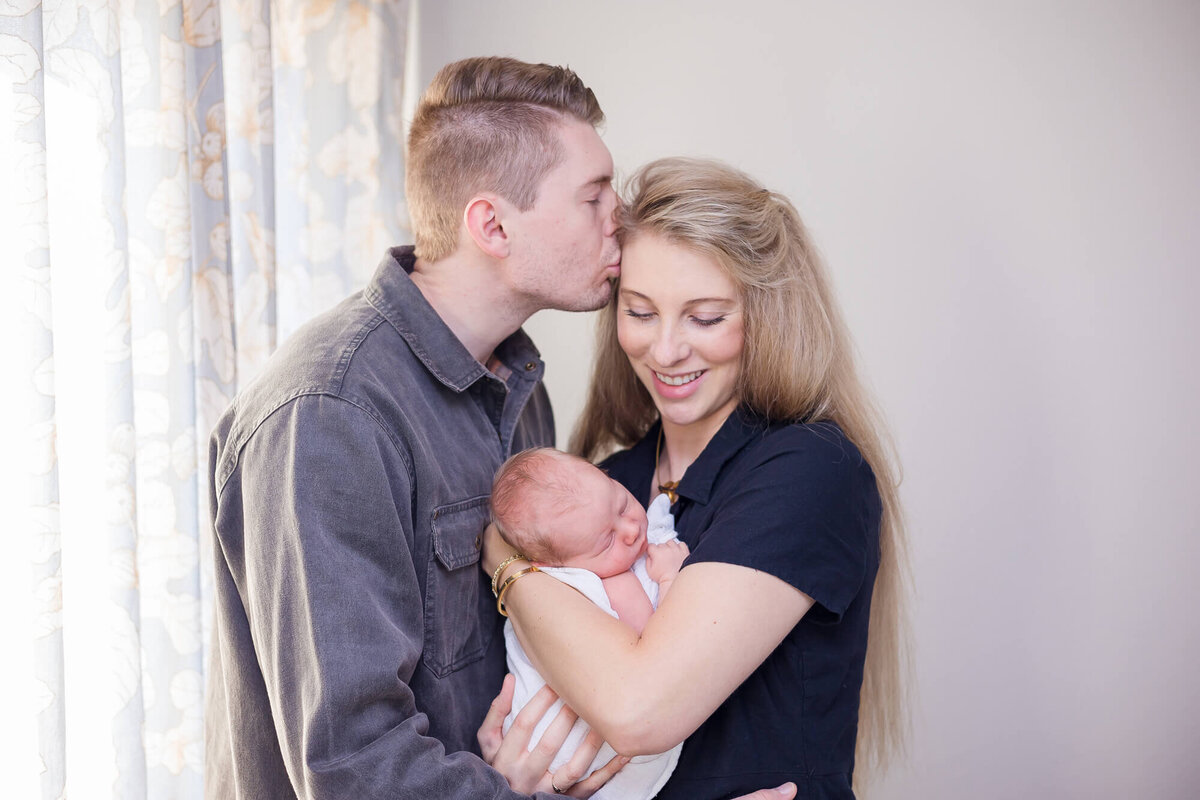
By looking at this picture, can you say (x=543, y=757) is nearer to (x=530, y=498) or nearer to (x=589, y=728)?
(x=589, y=728)

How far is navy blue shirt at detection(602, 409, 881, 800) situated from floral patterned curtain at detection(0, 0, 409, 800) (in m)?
1.19

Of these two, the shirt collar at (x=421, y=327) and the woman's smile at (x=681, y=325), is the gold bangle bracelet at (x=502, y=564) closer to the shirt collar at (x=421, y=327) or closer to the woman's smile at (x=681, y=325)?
the shirt collar at (x=421, y=327)

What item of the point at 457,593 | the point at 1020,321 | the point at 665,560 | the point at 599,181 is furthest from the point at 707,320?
the point at 1020,321

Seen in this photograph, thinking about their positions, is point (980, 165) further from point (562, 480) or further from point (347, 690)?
point (347, 690)

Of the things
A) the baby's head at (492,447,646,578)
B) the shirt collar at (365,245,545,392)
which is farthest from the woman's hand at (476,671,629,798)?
the shirt collar at (365,245,545,392)

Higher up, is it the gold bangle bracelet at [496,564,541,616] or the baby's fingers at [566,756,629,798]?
the gold bangle bracelet at [496,564,541,616]

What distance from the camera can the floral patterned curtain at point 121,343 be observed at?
5.74 feet

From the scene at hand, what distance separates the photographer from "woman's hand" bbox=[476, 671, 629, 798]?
4.98ft

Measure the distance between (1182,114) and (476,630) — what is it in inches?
76.4

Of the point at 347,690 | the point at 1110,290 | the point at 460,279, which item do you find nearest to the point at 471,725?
the point at 347,690

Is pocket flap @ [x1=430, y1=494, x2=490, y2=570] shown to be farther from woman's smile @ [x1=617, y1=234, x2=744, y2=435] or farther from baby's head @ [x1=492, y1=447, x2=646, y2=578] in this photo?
woman's smile @ [x1=617, y1=234, x2=744, y2=435]

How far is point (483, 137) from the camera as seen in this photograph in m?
1.75

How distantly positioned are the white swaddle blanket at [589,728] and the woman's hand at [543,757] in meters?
0.01

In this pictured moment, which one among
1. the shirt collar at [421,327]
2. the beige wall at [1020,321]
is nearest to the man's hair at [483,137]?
the shirt collar at [421,327]
